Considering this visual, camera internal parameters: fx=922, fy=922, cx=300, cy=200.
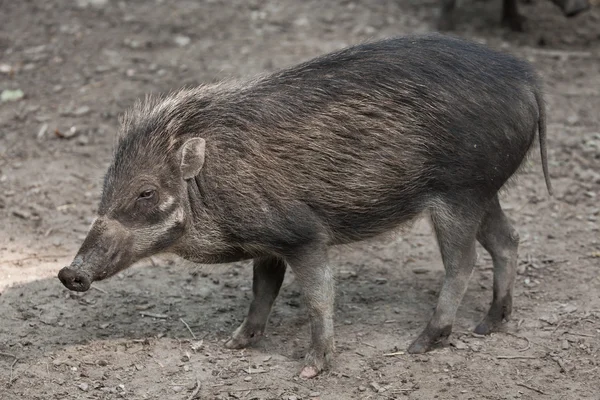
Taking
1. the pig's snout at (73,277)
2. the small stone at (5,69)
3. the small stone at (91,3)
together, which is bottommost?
the small stone at (5,69)

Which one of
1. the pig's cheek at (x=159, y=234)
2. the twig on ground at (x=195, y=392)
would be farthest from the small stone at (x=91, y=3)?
the twig on ground at (x=195, y=392)

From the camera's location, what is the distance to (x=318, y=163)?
5.22 m

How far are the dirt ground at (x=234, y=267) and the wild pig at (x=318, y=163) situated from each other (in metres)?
0.51

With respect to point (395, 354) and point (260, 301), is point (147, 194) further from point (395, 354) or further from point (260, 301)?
point (395, 354)

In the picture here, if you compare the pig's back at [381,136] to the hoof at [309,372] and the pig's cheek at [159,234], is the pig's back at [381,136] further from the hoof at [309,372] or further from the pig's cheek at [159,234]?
the hoof at [309,372]

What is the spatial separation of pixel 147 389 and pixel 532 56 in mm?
6163

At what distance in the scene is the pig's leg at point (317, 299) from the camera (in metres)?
5.21

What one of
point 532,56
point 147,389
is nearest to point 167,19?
point 532,56

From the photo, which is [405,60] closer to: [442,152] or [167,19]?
[442,152]

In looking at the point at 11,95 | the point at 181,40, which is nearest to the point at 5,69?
the point at 11,95

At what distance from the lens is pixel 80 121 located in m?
8.45

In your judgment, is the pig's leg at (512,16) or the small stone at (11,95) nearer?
the small stone at (11,95)

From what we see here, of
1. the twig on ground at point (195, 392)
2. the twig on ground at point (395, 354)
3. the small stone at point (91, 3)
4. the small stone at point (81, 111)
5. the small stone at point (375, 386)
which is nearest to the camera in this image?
the twig on ground at point (195, 392)

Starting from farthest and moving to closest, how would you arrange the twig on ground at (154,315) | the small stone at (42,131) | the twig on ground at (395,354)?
the small stone at (42,131), the twig on ground at (154,315), the twig on ground at (395,354)
